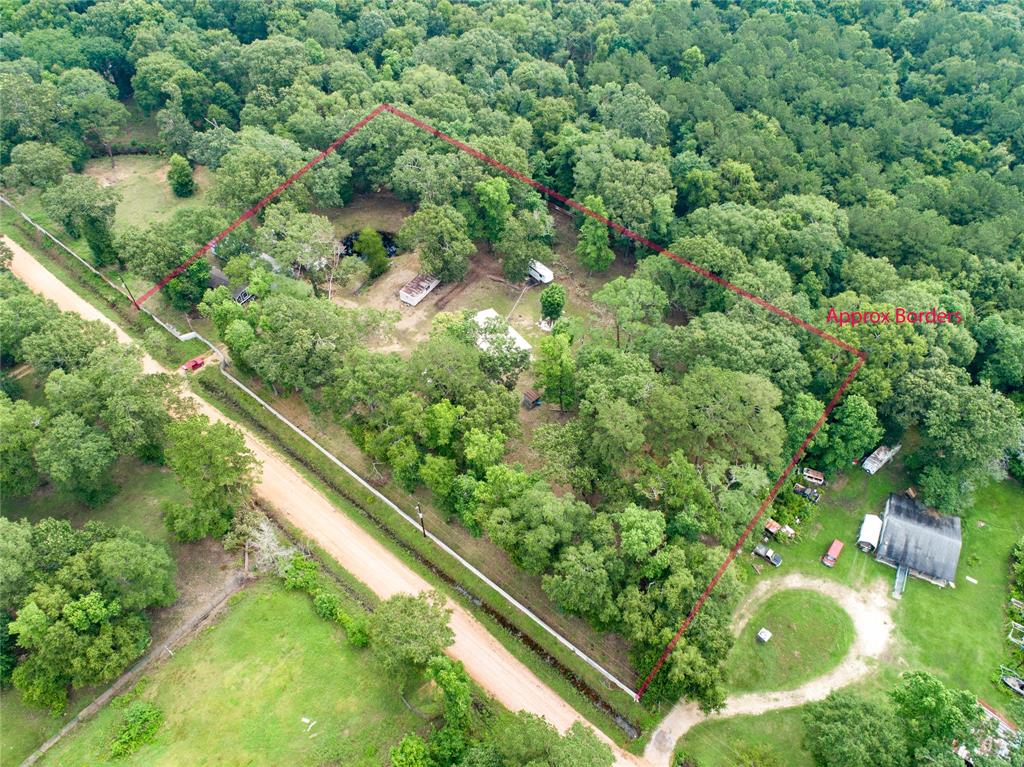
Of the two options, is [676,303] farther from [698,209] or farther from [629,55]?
[629,55]

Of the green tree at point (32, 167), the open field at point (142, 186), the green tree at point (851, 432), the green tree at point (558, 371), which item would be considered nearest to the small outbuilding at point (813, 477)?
the green tree at point (851, 432)

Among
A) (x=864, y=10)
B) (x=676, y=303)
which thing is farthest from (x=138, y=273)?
(x=864, y=10)

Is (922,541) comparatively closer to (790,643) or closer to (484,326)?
(790,643)

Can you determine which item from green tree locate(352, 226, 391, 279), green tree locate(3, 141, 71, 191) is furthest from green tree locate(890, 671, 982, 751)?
green tree locate(3, 141, 71, 191)

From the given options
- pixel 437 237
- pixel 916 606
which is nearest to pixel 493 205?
pixel 437 237

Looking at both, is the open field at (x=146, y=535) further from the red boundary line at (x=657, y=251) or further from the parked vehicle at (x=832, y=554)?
the parked vehicle at (x=832, y=554)

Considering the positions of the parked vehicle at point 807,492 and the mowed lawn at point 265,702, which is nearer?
the mowed lawn at point 265,702
